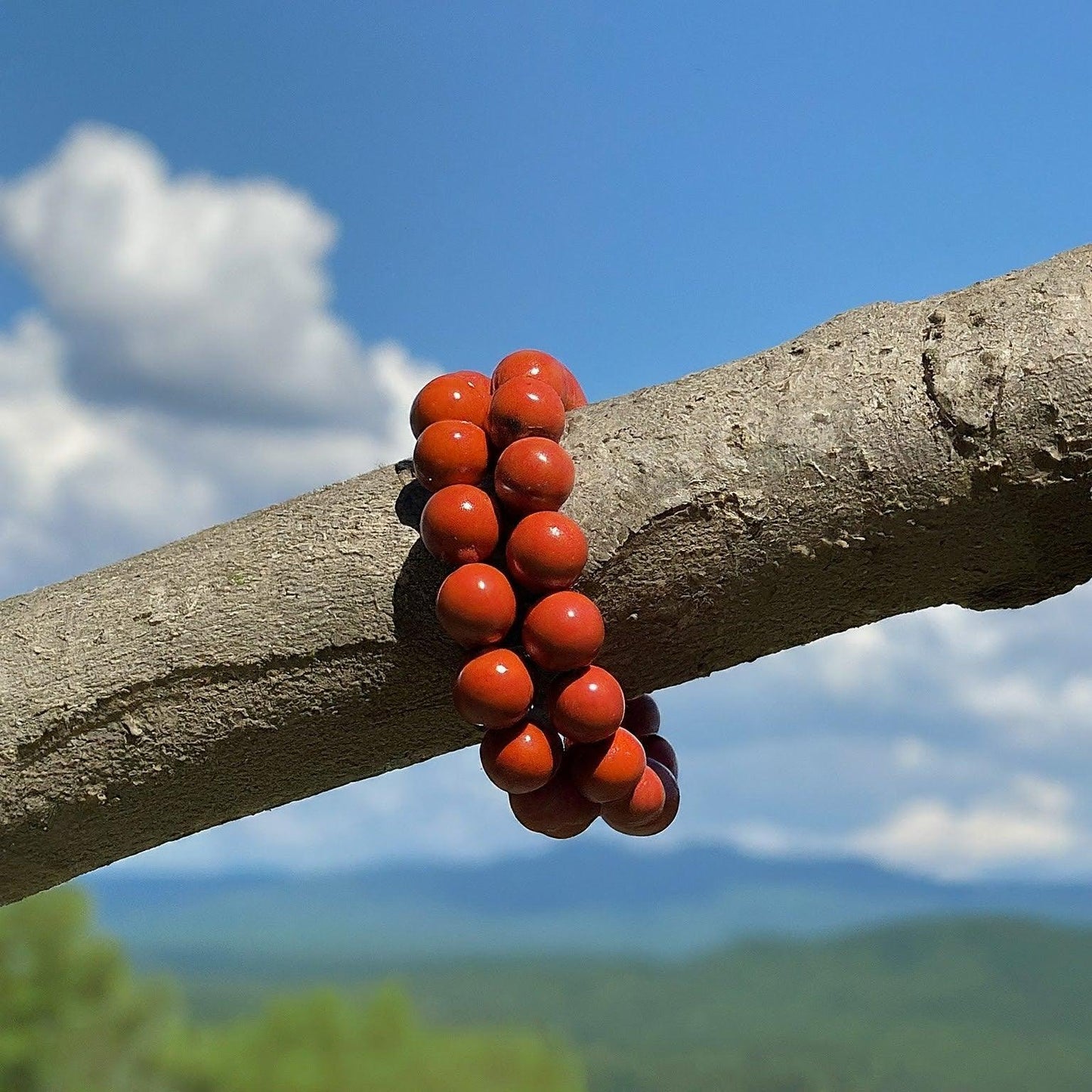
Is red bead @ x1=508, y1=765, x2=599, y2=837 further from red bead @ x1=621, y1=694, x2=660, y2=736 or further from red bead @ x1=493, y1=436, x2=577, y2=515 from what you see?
red bead @ x1=493, y1=436, x2=577, y2=515

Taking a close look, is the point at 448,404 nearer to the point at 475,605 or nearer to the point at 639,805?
the point at 475,605

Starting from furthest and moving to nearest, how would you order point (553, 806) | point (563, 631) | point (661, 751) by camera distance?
point (661, 751) < point (553, 806) < point (563, 631)

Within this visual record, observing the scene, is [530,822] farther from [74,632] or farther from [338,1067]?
[338,1067]

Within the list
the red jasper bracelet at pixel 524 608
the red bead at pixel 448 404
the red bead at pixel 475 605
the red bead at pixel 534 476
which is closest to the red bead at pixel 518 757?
the red jasper bracelet at pixel 524 608

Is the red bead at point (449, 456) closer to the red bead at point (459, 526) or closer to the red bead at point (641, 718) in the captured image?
the red bead at point (459, 526)

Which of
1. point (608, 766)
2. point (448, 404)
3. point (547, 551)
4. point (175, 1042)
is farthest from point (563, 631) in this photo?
point (175, 1042)

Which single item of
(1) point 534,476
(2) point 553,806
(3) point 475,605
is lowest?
(2) point 553,806

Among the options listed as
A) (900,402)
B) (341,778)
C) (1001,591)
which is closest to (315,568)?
(341,778)
